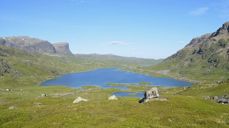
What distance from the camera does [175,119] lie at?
5231cm

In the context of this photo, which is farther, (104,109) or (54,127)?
(104,109)

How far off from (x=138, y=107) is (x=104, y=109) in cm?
806

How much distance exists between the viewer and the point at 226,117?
58719mm

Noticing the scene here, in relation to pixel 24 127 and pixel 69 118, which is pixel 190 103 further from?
pixel 24 127

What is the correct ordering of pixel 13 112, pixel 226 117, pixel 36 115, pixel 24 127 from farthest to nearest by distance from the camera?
1. pixel 13 112
2. pixel 36 115
3. pixel 226 117
4. pixel 24 127

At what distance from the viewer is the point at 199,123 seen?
50219 millimetres

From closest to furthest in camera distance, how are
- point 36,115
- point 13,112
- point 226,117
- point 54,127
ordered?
1. point 54,127
2. point 226,117
3. point 36,115
4. point 13,112

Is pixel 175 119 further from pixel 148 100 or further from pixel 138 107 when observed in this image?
pixel 148 100

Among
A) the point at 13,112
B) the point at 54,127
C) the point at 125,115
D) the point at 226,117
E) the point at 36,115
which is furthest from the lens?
the point at 13,112

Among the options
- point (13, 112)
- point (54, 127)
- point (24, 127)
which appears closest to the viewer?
point (54, 127)

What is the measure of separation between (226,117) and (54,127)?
3690 centimetres

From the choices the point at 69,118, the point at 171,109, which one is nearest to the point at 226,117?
the point at 171,109

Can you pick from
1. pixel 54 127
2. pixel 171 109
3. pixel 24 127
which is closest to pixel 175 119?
pixel 171 109

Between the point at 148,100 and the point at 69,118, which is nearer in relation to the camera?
the point at 69,118
